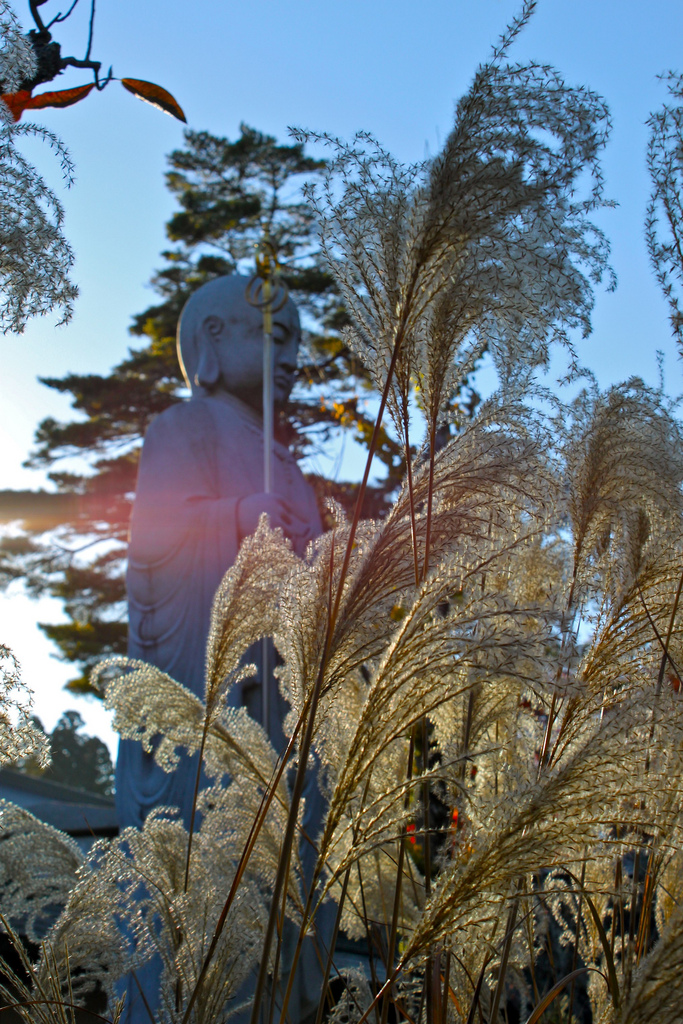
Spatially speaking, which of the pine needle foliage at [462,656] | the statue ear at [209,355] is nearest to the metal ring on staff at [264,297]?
the statue ear at [209,355]

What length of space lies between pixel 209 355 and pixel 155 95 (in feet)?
9.93

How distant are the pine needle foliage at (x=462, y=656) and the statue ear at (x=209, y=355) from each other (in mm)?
3046

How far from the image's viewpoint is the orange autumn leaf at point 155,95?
151cm

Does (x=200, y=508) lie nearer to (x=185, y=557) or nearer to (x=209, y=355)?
(x=185, y=557)

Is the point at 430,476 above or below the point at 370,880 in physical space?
above

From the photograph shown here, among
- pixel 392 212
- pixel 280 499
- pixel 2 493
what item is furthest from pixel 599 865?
pixel 2 493

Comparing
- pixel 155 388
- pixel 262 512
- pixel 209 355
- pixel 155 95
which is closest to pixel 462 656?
pixel 155 95

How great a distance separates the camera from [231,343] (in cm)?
453

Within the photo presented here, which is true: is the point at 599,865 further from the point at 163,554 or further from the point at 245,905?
the point at 163,554

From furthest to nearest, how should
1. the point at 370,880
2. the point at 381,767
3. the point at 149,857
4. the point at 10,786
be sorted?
1. the point at 10,786
2. the point at 370,880
3. the point at 381,767
4. the point at 149,857

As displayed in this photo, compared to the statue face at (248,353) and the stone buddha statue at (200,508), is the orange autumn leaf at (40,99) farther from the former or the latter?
the statue face at (248,353)

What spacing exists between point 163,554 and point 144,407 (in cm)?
938

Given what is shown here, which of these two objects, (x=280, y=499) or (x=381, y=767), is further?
(x=280, y=499)

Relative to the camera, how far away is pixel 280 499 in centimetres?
383
